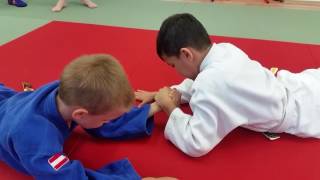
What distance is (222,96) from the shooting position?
51.4 inches

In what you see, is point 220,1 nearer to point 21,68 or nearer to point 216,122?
point 21,68

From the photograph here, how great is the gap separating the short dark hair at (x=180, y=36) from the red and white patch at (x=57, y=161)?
59 cm

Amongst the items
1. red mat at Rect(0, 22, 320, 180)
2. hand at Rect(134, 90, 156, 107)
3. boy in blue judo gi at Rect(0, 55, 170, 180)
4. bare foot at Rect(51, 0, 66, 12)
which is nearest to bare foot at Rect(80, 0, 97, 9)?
bare foot at Rect(51, 0, 66, 12)

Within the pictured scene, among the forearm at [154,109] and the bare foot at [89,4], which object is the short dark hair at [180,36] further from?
the bare foot at [89,4]

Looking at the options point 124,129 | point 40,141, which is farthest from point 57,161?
point 124,129

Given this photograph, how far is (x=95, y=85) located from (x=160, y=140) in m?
0.53

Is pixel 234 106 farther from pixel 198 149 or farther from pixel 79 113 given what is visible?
pixel 79 113

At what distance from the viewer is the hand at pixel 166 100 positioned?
1.53 meters

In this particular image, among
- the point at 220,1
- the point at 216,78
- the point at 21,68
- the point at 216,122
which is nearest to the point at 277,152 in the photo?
the point at 216,122

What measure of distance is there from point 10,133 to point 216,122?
0.74 meters

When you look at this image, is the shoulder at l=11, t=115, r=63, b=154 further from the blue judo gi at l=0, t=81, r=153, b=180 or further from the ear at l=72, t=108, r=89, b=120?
the ear at l=72, t=108, r=89, b=120

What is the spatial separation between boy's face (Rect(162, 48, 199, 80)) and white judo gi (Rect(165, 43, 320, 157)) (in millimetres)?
48

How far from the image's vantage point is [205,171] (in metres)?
1.32

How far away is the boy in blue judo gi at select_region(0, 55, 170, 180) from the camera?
1053mm
